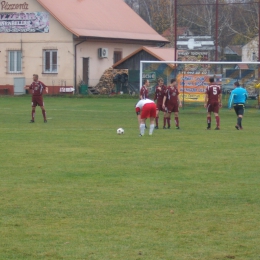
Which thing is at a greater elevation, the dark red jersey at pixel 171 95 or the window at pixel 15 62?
the window at pixel 15 62

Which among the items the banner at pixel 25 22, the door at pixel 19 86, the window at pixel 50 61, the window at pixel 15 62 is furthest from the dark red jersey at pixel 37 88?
the window at pixel 15 62

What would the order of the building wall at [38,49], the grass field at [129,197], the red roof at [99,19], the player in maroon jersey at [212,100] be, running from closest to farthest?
1. the grass field at [129,197]
2. the player in maroon jersey at [212,100]
3. the building wall at [38,49]
4. the red roof at [99,19]

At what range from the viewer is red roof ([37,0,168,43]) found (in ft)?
173

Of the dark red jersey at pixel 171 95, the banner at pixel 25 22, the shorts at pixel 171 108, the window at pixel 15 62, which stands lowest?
the shorts at pixel 171 108

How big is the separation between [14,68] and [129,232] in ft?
154

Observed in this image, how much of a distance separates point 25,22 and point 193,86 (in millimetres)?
21197

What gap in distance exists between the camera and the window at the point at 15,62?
53844mm

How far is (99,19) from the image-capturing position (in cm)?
5609

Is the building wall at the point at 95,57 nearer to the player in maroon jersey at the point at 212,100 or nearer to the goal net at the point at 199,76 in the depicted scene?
the goal net at the point at 199,76

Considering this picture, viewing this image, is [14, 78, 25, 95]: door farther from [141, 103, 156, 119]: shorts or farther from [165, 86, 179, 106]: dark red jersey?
[141, 103, 156, 119]: shorts

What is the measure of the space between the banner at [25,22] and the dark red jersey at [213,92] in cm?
3059

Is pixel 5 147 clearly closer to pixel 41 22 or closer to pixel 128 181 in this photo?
pixel 128 181

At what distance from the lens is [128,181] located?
12.1 metres

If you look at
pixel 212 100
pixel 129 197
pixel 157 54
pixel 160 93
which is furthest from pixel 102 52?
pixel 129 197
